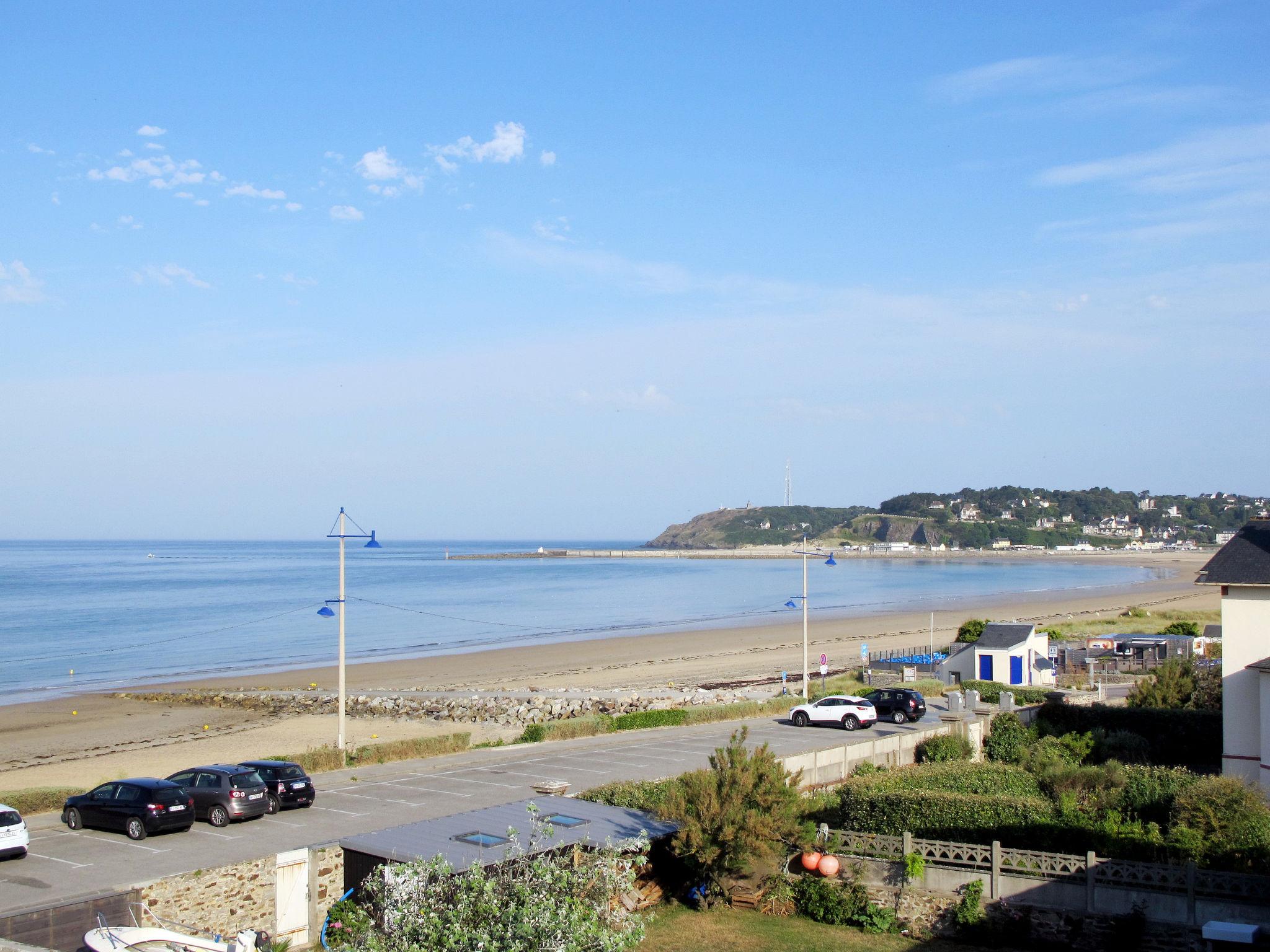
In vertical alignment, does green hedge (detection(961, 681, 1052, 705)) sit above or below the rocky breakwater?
above

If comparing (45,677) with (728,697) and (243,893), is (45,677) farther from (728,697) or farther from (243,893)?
(243,893)

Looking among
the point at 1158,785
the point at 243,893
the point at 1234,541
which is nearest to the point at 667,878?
the point at 243,893

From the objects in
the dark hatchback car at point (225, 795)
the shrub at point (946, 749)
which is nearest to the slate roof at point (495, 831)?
the dark hatchback car at point (225, 795)

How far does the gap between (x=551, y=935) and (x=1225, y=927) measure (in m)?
11.6

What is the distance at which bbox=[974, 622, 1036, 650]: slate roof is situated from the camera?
45.6 m

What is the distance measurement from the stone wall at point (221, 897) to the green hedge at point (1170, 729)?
23.1m

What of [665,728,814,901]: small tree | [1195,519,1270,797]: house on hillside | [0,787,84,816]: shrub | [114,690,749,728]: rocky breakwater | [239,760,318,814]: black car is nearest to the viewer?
[665,728,814,901]: small tree

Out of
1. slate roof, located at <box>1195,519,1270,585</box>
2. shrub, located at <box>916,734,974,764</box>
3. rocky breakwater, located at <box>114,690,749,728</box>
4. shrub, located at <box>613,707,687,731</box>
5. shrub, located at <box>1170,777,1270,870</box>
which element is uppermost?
slate roof, located at <box>1195,519,1270,585</box>

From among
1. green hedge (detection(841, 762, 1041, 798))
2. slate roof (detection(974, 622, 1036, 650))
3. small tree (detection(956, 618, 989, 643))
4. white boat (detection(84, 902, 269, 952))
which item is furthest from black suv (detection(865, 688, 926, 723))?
white boat (detection(84, 902, 269, 952))

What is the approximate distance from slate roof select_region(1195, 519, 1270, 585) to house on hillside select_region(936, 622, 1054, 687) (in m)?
18.4

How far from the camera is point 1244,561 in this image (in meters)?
25.8

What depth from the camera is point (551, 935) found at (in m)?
8.12

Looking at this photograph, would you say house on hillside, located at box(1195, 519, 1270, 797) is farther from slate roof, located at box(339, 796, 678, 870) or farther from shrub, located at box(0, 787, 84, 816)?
shrub, located at box(0, 787, 84, 816)

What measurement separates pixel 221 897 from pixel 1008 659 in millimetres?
36998
